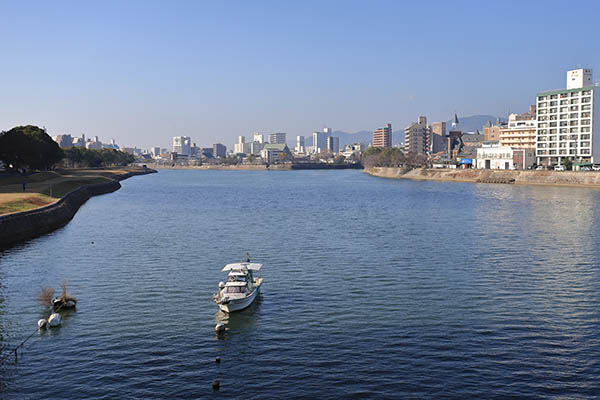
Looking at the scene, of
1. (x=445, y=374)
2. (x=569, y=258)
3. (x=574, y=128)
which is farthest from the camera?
(x=574, y=128)

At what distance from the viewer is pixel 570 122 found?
152 m

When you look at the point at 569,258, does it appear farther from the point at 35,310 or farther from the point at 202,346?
the point at 35,310

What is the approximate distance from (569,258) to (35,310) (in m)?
38.2

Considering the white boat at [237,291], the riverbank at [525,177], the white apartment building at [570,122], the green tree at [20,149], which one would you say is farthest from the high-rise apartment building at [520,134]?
the white boat at [237,291]

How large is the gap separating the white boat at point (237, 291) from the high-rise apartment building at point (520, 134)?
15931 centimetres

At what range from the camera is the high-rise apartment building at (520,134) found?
17438cm

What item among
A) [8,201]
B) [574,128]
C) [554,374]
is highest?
[574,128]

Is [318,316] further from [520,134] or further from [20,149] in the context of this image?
[520,134]

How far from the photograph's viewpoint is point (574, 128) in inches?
5930

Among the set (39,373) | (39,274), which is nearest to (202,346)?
(39,373)

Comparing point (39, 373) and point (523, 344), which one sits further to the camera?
point (523, 344)

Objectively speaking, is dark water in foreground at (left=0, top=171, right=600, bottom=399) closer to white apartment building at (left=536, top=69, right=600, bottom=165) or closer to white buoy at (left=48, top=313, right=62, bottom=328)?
white buoy at (left=48, top=313, right=62, bottom=328)

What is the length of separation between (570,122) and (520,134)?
24.7 meters

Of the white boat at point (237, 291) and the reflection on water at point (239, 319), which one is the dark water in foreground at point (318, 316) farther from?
the white boat at point (237, 291)
